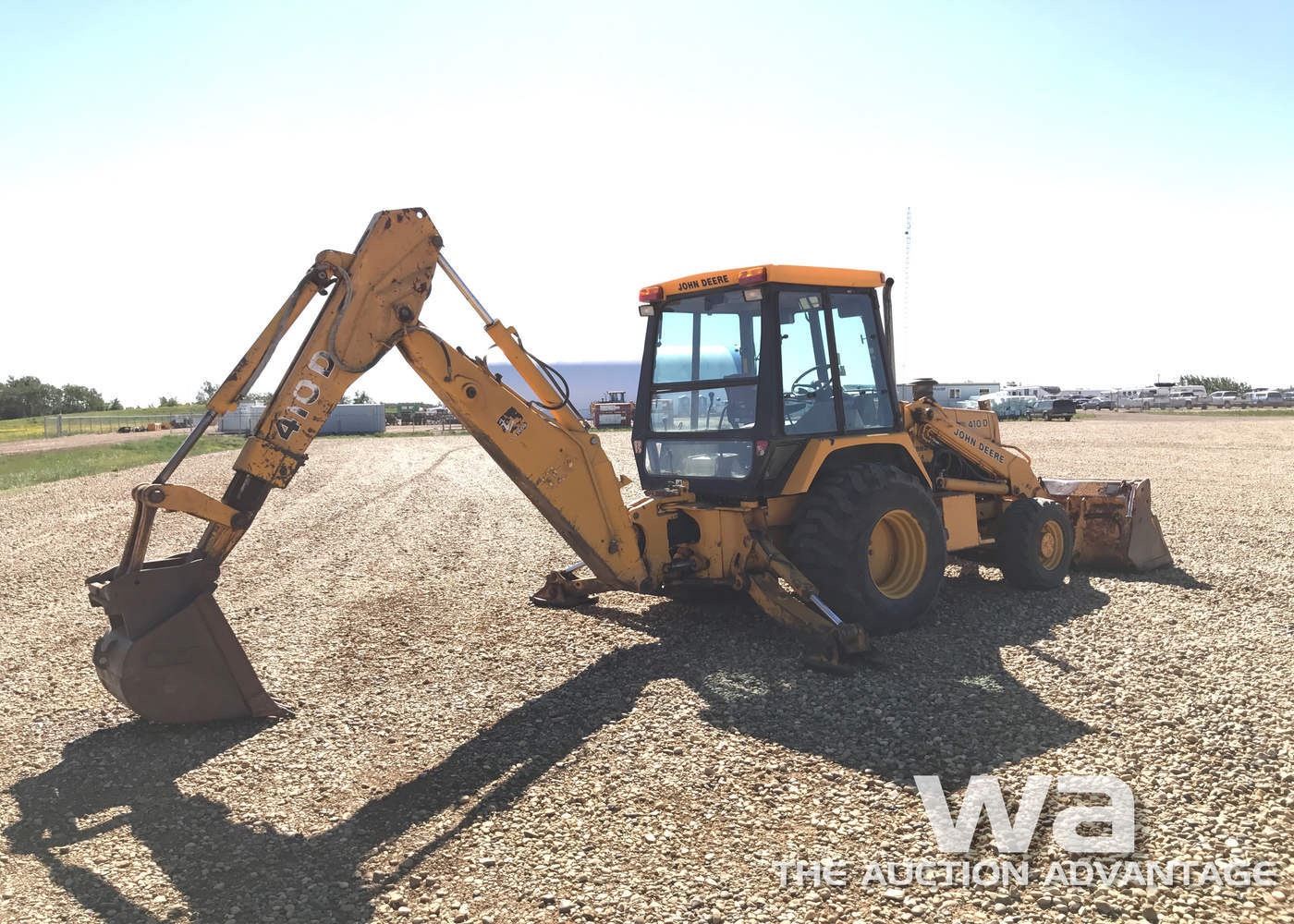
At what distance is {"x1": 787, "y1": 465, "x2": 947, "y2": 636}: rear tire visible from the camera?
6.65 meters

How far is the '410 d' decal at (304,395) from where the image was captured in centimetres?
525

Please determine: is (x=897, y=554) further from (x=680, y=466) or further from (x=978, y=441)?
(x=978, y=441)

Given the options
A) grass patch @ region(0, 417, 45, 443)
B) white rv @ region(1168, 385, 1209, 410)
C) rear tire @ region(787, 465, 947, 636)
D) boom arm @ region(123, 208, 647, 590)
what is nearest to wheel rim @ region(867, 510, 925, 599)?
rear tire @ region(787, 465, 947, 636)

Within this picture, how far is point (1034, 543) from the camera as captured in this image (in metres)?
8.45

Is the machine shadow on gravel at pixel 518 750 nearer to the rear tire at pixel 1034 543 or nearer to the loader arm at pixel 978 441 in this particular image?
the rear tire at pixel 1034 543

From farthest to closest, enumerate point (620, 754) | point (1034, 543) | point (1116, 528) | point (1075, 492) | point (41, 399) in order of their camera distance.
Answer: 1. point (41, 399)
2. point (1075, 492)
3. point (1116, 528)
4. point (1034, 543)
5. point (620, 754)

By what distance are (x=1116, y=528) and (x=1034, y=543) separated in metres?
1.44

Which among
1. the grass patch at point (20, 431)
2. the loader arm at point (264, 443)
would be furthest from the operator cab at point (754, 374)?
the grass patch at point (20, 431)

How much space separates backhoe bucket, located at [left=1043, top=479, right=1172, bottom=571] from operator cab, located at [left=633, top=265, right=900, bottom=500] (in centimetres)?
329

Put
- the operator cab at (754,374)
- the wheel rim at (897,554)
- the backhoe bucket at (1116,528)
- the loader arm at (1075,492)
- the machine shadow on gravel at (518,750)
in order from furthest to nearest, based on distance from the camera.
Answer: the backhoe bucket at (1116,528)
the loader arm at (1075,492)
the wheel rim at (897,554)
the operator cab at (754,374)
the machine shadow on gravel at (518,750)

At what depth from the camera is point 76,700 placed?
598 centimetres

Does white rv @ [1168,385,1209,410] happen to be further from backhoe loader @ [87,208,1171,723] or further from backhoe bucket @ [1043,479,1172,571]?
backhoe loader @ [87,208,1171,723]

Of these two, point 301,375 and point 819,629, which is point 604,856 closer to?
point 819,629

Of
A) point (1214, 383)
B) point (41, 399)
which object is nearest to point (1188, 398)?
point (1214, 383)
